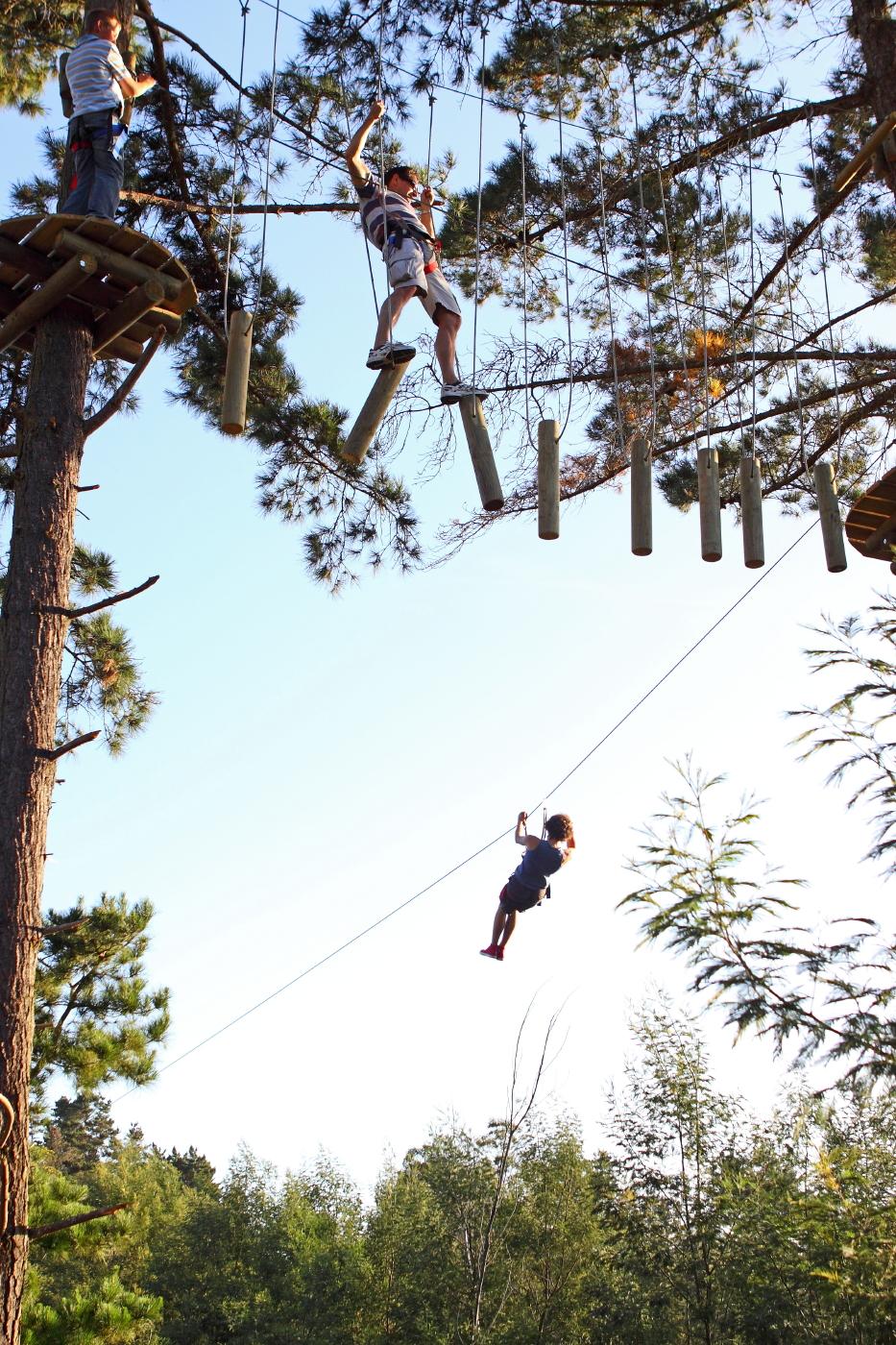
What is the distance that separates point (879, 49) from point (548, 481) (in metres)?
3.75

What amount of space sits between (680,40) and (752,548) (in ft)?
14.9

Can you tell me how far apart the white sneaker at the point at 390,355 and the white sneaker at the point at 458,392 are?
185 mm

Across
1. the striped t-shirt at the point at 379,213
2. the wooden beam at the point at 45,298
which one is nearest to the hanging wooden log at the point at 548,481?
the striped t-shirt at the point at 379,213

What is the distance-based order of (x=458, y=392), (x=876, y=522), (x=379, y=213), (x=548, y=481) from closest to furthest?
1. (x=548, y=481)
2. (x=458, y=392)
3. (x=379, y=213)
4. (x=876, y=522)

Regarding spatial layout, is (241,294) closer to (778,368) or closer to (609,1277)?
(778,368)

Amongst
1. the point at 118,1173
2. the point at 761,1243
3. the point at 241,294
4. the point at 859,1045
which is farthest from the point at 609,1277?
the point at 118,1173

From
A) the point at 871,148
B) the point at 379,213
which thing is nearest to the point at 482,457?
the point at 379,213

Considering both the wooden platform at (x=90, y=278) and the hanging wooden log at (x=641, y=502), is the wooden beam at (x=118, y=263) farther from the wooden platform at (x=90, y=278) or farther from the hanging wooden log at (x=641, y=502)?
the hanging wooden log at (x=641, y=502)

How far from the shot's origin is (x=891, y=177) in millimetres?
5977

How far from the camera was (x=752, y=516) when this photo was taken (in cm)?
474

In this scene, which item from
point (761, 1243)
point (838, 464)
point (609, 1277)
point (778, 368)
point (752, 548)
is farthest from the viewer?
point (609, 1277)

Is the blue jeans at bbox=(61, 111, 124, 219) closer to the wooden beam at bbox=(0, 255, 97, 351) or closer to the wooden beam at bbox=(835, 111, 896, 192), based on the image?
the wooden beam at bbox=(0, 255, 97, 351)

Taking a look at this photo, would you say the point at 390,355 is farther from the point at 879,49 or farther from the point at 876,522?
the point at 879,49

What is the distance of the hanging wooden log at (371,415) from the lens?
4.12 m
